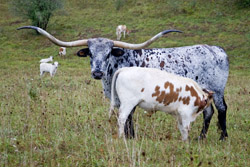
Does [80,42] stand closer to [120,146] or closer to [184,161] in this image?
[120,146]

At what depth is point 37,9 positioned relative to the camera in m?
32.7

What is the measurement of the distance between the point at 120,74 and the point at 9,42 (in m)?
27.8

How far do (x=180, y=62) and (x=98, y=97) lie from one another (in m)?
3.23

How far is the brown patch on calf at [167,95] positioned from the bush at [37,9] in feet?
96.5

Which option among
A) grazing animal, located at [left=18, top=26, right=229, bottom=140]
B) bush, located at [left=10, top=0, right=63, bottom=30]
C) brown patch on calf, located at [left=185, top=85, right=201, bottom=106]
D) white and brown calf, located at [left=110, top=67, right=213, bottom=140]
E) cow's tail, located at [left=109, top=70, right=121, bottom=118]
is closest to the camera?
white and brown calf, located at [left=110, top=67, right=213, bottom=140]

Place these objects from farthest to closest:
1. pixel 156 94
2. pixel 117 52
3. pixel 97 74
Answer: pixel 117 52, pixel 97 74, pixel 156 94

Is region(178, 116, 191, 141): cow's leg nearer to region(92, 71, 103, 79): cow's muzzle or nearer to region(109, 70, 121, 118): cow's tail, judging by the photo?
region(109, 70, 121, 118): cow's tail

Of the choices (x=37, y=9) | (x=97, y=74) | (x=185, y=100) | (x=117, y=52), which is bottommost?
(x=185, y=100)

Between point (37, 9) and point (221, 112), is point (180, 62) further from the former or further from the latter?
point (37, 9)

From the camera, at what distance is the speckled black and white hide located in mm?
5457

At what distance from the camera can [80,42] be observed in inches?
223

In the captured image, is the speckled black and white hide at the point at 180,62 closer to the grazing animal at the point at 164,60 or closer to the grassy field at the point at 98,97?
the grazing animal at the point at 164,60

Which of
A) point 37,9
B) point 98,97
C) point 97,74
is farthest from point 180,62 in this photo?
point 37,9

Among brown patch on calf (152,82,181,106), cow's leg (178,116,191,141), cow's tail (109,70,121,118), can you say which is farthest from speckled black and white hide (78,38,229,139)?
brown patch on calf (152,82,181,106)
